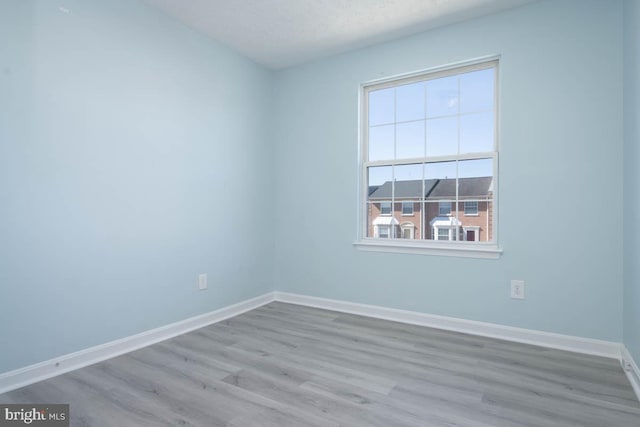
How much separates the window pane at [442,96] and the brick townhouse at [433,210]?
609 millimetres

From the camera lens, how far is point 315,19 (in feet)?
9.32

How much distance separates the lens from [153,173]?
2.68 meters

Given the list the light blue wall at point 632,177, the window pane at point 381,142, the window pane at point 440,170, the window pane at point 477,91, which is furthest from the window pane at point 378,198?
the light blue wall at point 632,177

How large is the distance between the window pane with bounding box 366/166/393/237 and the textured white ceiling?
1.21 metres

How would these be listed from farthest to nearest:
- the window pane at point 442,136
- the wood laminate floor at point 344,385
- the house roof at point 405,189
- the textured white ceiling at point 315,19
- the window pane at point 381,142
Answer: the window pane at point 381,142 → the house roof at point 405,189 → the window pane at point 442,136 → the textured white ceiling at point 315,19 → the wood laminate floor at point 344,385

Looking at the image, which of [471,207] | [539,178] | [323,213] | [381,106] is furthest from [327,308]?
[539,178]

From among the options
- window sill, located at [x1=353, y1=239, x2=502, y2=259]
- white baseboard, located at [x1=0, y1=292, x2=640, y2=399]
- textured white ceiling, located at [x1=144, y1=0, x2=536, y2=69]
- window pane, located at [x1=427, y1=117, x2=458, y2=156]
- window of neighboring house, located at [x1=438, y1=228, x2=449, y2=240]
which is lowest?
white baseboard, located at [x1=0, y1=292, x2=640, y2=399]

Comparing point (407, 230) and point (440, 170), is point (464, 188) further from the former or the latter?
point (407, 230)

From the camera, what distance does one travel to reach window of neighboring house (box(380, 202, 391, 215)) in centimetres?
331

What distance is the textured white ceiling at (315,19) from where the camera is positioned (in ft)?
8.63

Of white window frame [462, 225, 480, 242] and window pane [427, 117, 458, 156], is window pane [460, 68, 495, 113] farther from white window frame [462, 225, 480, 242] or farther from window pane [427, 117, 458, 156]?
white window frame [462, 225, 480, 242]

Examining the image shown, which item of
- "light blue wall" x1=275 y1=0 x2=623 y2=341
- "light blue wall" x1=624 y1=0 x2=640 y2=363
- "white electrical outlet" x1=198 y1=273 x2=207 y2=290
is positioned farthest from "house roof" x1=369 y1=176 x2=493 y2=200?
"white electrical outlet" x1=198 y1=273 x2=207 y2=290

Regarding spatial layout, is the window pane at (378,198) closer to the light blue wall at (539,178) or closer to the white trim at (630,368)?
the light blue wall at (539,178)

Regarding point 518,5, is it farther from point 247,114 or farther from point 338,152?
point 247,114
